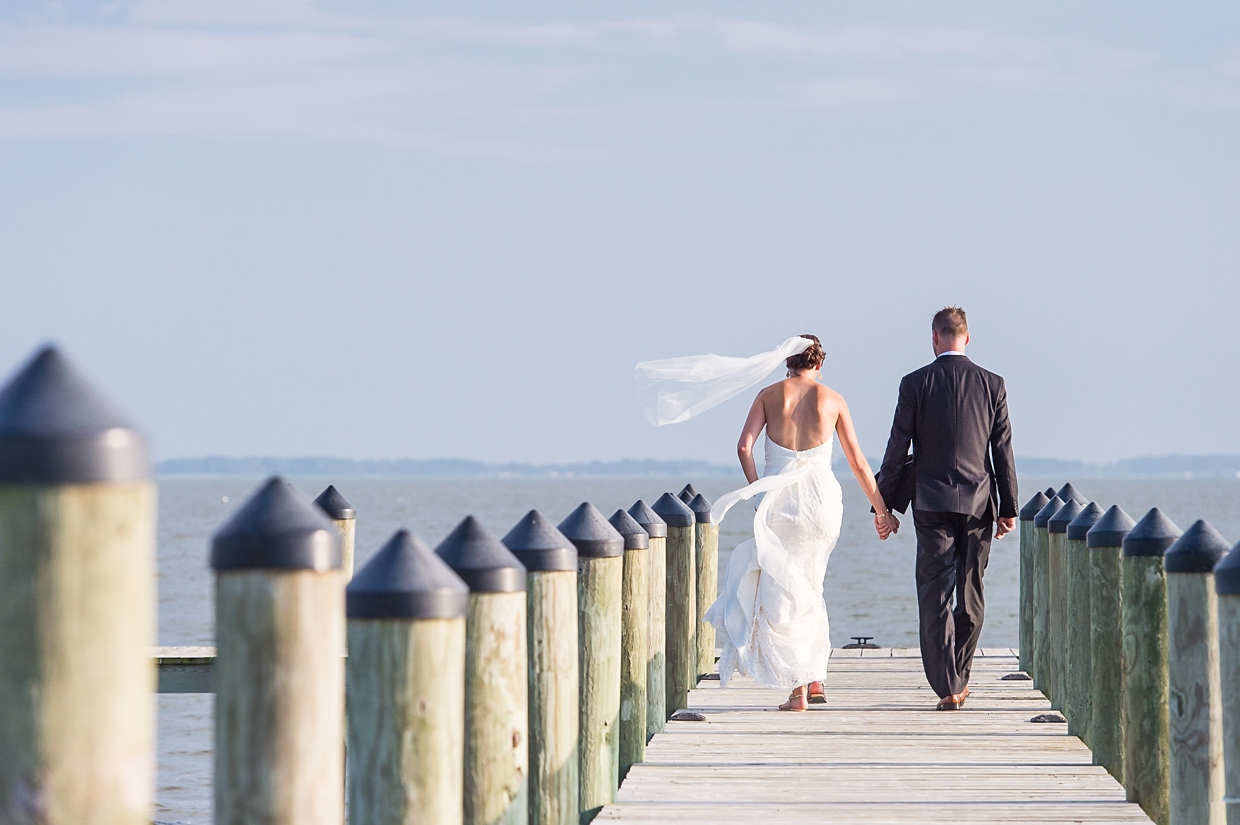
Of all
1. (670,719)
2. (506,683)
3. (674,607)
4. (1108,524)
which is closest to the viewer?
(506,683)

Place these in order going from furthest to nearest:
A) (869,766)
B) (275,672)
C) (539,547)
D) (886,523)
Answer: (886,523)
(869,766)
(539,547)
(275,672)

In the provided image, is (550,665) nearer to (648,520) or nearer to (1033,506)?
(648,520)

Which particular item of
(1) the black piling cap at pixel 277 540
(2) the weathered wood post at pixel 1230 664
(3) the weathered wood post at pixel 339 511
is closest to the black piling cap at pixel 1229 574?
(2) the weathered wood post at pixel 1230 664

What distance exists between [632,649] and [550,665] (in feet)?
6.35

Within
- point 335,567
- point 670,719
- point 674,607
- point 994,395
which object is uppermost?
point 994,395

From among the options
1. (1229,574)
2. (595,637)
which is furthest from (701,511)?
(1229,574)

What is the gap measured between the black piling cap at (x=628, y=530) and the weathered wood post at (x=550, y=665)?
1.71 metres

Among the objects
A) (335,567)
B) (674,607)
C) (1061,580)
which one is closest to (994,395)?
(1061,580)

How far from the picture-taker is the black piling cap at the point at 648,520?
7375mm

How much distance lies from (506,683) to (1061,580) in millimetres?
4086

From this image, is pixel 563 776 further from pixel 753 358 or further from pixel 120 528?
pixel 753 358

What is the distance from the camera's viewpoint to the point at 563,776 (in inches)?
Answer: 189

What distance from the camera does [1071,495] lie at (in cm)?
891

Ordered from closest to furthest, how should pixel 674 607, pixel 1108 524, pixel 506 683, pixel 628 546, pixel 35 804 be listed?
pixel 35 804
pixel 506 683
pixel 1108 524
pixel 628 546
pixel 674 607
